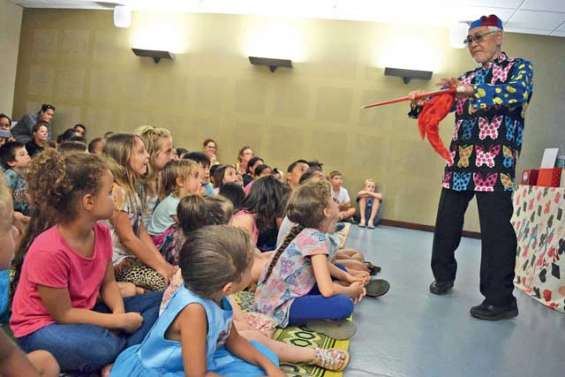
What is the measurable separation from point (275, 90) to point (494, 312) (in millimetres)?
5481

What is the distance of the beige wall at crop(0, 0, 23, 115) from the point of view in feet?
25.6

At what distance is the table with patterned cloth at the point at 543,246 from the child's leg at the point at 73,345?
7.84ft

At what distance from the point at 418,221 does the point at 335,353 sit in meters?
5.57

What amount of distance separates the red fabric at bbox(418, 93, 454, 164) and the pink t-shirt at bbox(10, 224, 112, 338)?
5.96ft

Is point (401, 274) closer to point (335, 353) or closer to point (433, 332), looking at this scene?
point (433, 332)

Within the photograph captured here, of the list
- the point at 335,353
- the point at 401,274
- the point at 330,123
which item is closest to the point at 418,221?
the point at 330,123

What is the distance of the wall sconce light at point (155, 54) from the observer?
747 centimetres

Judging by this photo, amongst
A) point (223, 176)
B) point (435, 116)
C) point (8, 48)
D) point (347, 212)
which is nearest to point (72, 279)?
point (435, 116)

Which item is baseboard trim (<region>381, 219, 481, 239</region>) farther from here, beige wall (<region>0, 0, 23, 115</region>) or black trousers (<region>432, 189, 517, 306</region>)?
beige wall (<region>0, 0, 23, 115</region>)

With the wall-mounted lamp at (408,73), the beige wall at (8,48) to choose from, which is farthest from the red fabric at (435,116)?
the beige wall at (8,48)

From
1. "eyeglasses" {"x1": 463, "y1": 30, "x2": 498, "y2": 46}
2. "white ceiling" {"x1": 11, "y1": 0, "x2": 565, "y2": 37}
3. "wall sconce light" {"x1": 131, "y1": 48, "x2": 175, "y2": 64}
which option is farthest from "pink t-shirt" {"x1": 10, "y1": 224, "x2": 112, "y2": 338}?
"wall sconce light" {"x1": 131, "y1": 48, "x2": 175, "y2": 64}

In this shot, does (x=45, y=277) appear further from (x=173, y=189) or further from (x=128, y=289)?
(x=173, y=189)

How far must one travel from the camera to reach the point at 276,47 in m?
7.29

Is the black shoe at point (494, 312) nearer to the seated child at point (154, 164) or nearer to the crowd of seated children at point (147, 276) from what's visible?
the crowd of seated children at point (147, 276)
